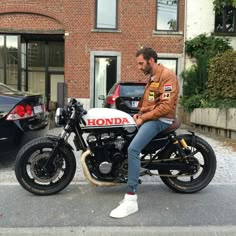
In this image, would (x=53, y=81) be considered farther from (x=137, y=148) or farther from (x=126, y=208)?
(x=126, y=208)

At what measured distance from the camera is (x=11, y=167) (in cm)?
683

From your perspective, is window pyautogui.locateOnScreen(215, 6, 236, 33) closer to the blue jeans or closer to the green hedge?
the green hedge

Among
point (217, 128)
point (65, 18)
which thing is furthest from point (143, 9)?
point (217, 128)

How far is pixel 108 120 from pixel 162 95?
715 millimetres

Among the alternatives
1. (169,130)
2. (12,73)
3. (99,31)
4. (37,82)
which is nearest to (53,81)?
(37,82)

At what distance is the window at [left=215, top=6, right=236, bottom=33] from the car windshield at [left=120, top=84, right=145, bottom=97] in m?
9.62

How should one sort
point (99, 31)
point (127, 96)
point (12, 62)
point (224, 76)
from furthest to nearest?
1. point (12, 62)
2. point (99, 31)
3. point (224, 76)
4. point (127, 96)

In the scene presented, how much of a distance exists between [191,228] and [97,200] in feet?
4.32

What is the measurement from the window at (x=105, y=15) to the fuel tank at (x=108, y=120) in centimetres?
1420

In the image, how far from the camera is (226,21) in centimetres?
1872

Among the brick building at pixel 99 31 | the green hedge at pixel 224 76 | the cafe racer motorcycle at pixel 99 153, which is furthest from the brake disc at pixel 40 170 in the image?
the brick building at pixel 99 31

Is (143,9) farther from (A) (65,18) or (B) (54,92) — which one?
(B) (54,92)

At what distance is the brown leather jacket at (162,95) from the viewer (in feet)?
15.3

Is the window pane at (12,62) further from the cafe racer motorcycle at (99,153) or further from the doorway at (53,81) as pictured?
the cafe racer motorcycle at (99,153)
